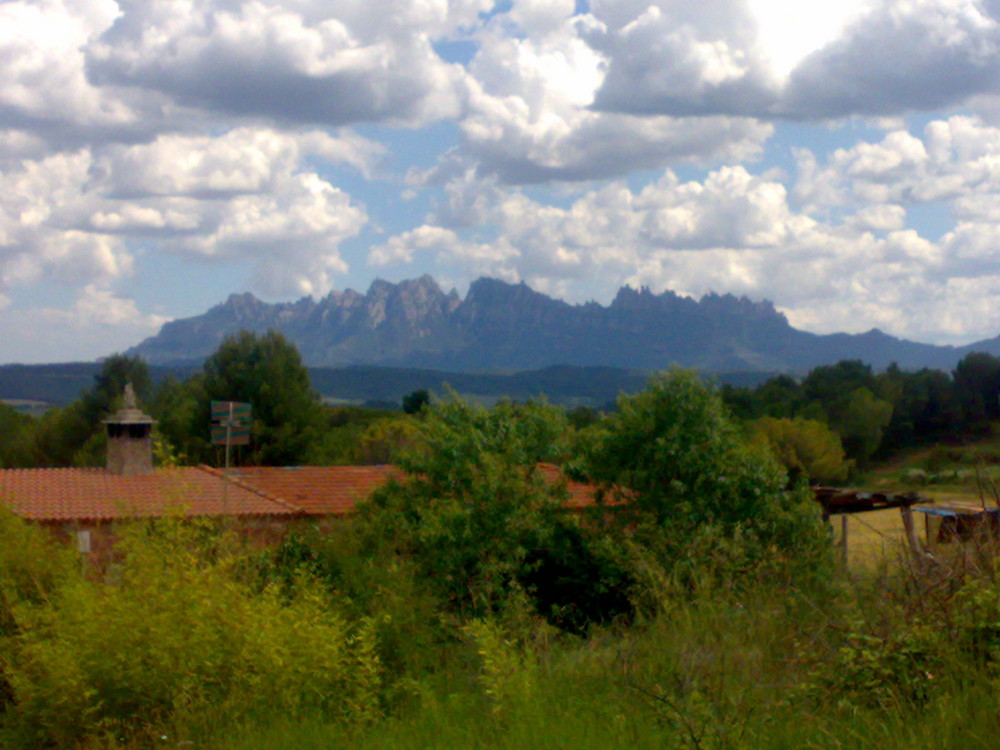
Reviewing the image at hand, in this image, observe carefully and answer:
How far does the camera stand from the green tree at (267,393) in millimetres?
54969

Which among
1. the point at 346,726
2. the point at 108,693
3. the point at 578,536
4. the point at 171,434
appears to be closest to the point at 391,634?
the point at 346,726

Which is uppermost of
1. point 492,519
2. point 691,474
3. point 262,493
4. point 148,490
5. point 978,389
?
point 978,389

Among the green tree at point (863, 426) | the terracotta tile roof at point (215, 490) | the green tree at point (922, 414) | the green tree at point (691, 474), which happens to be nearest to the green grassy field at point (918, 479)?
the green tree at point (863, 426)

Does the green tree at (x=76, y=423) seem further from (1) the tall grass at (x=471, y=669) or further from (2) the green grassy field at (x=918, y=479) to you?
(1) the tall grass at (x=471, y=669)

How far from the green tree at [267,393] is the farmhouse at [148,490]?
21563mm

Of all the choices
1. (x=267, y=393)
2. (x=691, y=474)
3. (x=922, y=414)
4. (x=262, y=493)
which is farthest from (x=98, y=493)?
(x=922, y=414)

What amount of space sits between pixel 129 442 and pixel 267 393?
25308 millimetres

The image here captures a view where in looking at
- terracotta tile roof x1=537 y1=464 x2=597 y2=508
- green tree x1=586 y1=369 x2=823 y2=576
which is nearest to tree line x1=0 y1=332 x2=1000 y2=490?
terracotta tile roof x1=537 y1=464 x2=597 y2=508

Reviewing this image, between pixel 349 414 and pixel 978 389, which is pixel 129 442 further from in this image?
pixel 978 389

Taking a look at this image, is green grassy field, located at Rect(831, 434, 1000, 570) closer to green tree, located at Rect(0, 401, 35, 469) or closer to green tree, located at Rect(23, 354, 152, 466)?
green tree, located at Rect(23, 354, 152, 466)

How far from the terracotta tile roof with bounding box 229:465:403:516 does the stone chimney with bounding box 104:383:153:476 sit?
270 cm

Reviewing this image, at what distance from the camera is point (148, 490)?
1130 inches

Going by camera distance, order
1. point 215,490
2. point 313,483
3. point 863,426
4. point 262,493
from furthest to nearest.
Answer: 1. point 863,426
2. point 313,483
3. point 262,493
4. point 215,490

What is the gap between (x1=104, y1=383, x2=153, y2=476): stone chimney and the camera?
31359mm
